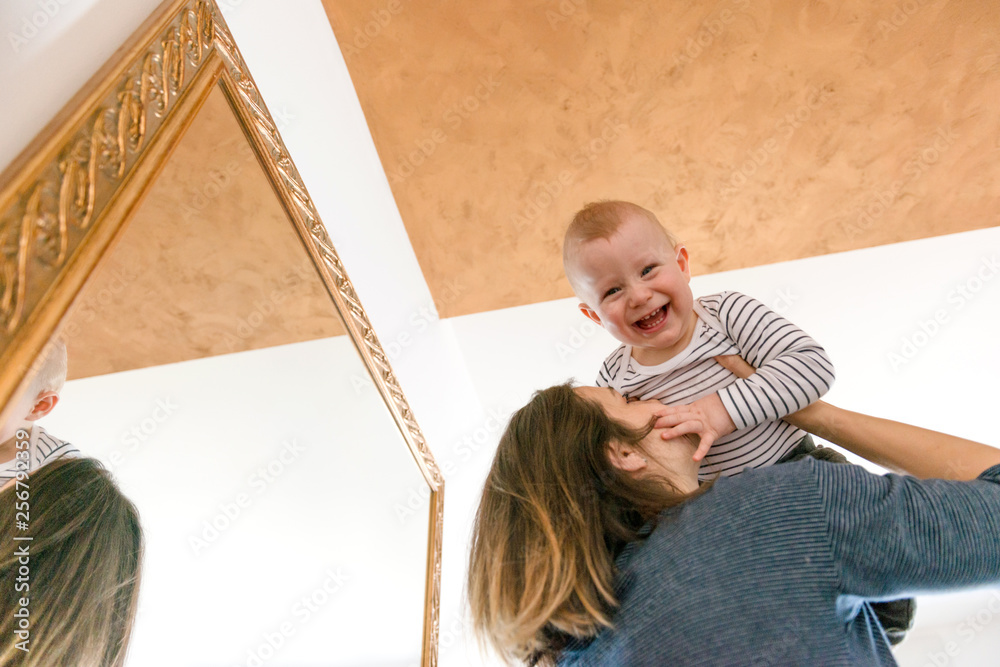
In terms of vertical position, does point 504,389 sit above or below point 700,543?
above

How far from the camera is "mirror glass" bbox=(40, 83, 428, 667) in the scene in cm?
90

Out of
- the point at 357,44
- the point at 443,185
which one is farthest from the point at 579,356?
the point at 357,44

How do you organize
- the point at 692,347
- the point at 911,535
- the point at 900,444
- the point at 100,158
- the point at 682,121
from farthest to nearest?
1. the point at 682,121
2. the point at 692,347
3. the point at 900,444
4. the point at 100,158
5. the point at 911,535

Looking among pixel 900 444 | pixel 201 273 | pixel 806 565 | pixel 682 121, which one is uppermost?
pixel 682 121

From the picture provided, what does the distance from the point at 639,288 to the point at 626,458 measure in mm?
306

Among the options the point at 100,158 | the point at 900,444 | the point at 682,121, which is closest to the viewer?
the point at 100,158

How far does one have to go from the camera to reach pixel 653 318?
1.16 metres

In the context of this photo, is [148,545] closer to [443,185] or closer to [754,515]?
[754,515]

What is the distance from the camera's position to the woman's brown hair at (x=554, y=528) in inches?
31.9

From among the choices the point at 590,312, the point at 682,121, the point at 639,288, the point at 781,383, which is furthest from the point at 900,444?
the point at 682,121

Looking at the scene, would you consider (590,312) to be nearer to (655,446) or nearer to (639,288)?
(639,288)

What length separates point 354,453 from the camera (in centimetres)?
189

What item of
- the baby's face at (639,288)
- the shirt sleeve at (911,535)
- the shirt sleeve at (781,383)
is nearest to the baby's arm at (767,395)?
the shirt sleeve at (781,383)

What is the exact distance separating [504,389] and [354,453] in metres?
1.62
